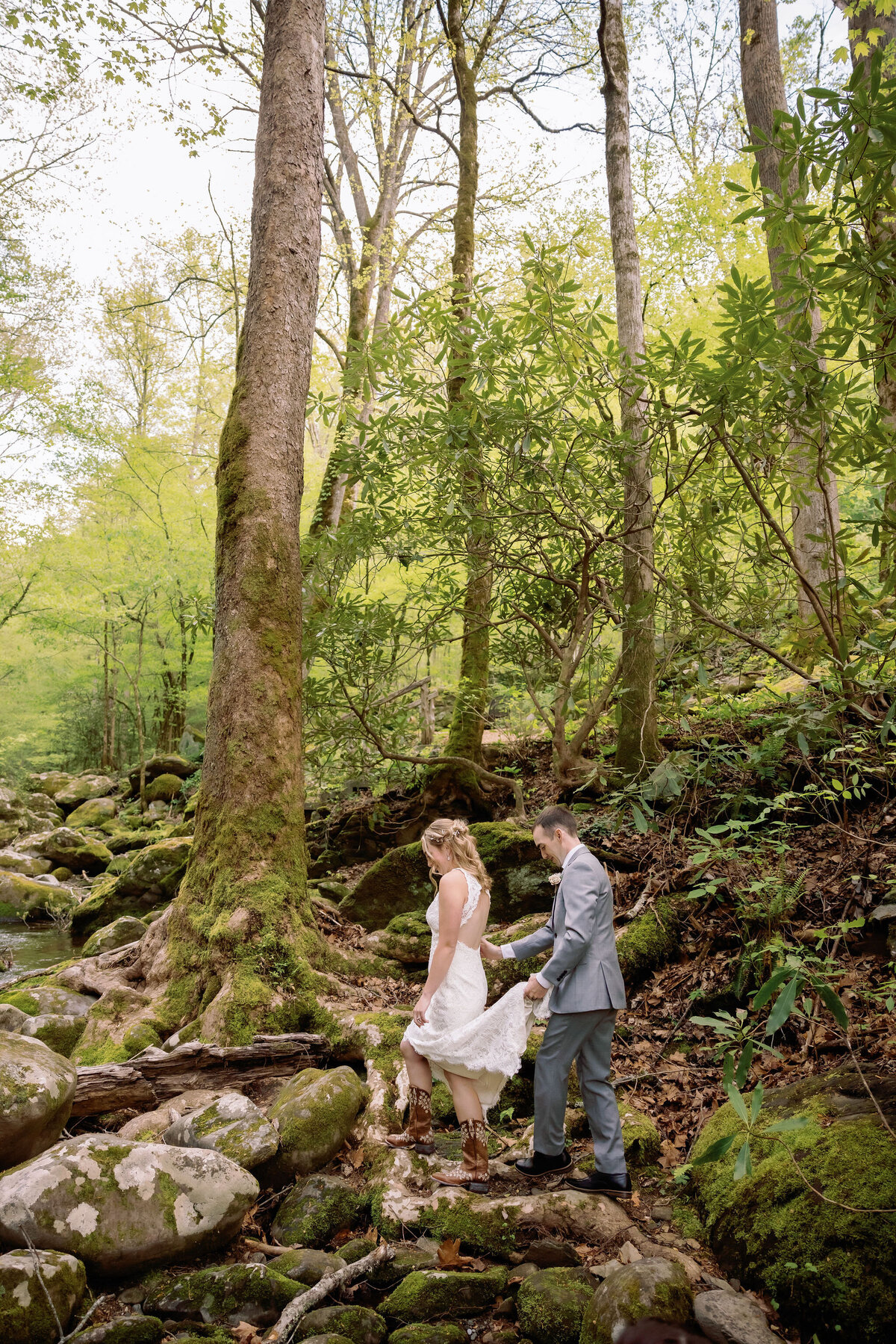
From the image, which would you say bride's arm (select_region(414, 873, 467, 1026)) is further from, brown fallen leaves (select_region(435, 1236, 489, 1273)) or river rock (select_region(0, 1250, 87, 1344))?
river rock (select_region(0, 1250, 87, 1344))

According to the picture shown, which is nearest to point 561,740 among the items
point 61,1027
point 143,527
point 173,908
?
point 173,908

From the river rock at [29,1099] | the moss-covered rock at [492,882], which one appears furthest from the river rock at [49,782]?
the river rock at [29,1099]

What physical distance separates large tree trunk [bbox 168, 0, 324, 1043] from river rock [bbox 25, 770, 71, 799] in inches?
677

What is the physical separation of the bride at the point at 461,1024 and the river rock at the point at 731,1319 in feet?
3.66

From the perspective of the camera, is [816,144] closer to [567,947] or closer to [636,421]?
[636,421]

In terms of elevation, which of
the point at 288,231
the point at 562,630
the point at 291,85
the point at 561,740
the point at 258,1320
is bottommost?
the point at 258,1320

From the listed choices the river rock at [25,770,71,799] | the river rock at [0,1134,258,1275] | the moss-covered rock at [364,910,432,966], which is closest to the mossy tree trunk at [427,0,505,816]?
the moss-covered rock at [364,910,432,966]

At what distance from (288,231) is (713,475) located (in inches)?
148

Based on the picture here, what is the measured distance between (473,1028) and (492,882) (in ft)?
8.92

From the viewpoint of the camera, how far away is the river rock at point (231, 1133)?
3.32m

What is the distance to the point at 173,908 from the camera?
16.6 feet

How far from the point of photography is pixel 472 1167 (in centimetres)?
341

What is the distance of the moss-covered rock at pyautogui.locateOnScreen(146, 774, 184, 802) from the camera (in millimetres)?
17938

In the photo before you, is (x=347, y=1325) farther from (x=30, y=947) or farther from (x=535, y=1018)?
(x=30, y=947)
